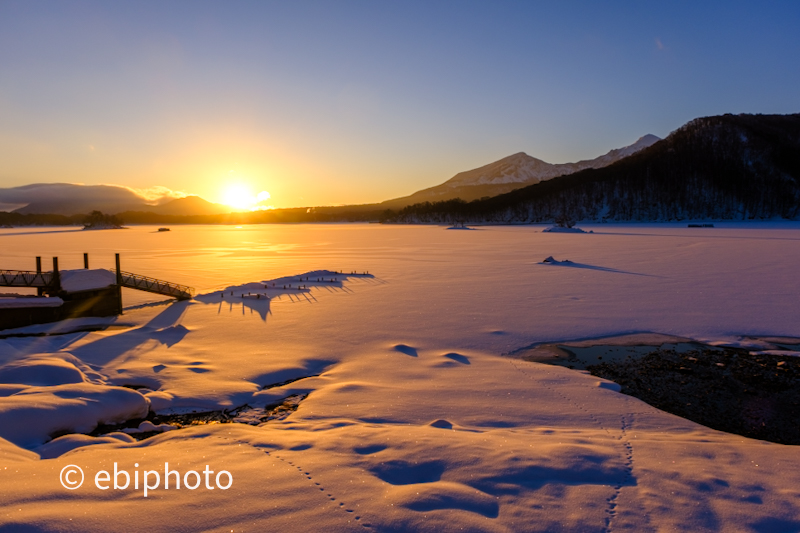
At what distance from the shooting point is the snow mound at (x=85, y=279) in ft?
64.5

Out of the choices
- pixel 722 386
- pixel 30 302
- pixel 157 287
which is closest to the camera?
pixel 722 386

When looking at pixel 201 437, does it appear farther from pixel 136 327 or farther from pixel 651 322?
pixel 651 322

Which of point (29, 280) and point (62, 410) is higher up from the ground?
point (29, 280)

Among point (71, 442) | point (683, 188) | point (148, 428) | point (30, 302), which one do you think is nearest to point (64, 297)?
point (30, 302)

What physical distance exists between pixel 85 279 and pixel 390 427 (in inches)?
770

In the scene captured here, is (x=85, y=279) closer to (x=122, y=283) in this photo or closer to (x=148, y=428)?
(x=122, y=283)

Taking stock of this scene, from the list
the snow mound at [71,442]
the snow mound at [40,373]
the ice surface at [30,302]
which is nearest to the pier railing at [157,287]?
the ice surface at [30,302]

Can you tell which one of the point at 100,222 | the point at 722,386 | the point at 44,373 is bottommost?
the point at 722,386

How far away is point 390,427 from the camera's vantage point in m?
7.96

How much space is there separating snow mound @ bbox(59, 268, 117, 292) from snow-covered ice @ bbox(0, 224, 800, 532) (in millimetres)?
2042

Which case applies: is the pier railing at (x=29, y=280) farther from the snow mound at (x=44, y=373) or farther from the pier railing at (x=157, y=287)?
the snow mound at (x=44, y=373)

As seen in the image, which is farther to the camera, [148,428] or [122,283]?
[122,283]

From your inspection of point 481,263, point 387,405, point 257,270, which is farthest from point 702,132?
point 387,405

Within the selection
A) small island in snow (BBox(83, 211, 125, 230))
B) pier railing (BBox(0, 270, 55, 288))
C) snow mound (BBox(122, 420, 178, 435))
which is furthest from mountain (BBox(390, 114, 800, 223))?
snow mound (BBox(122, 420, 178, 435))
